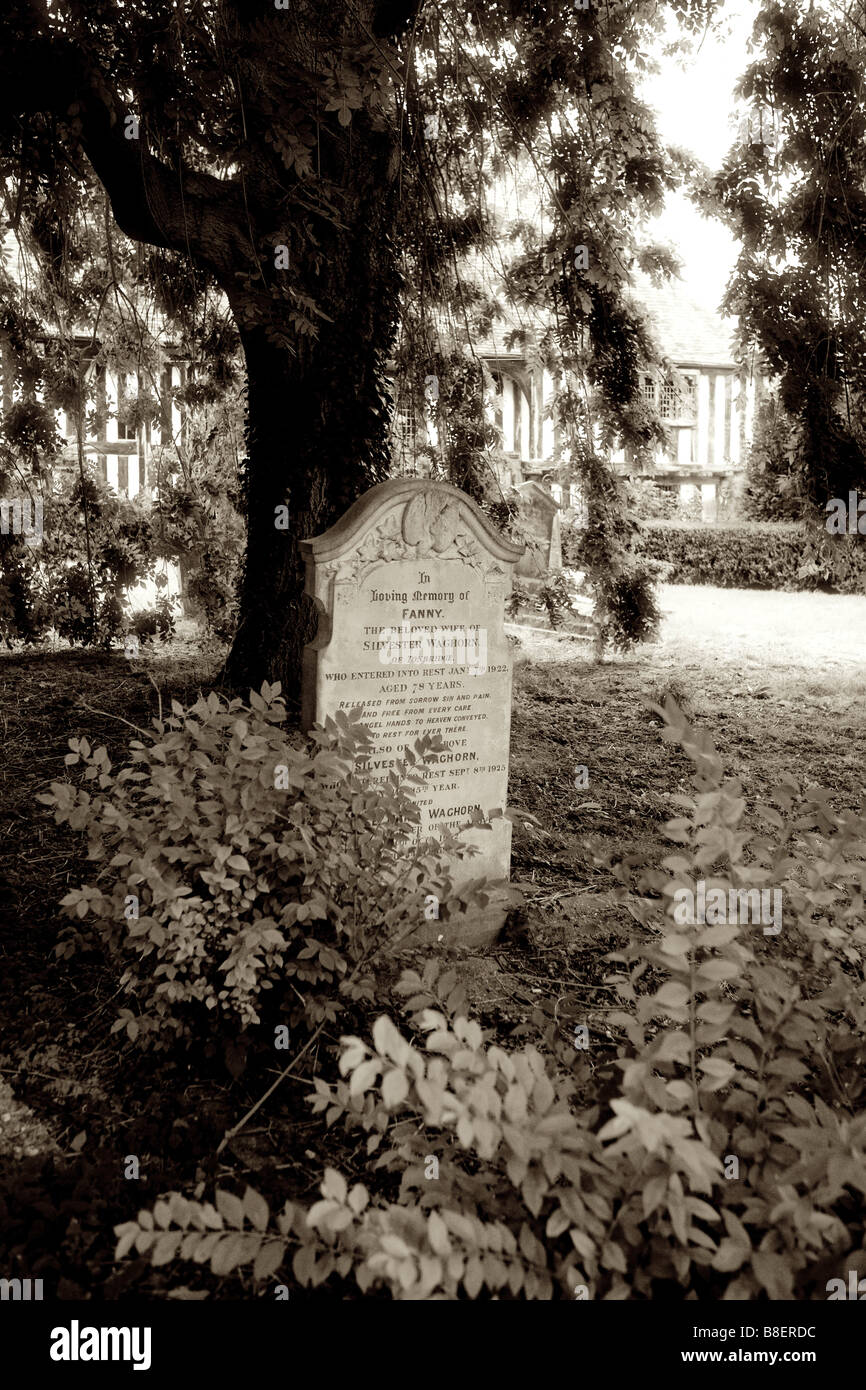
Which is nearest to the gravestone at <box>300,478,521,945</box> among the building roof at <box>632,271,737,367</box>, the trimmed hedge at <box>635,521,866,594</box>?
the trimmed hedge at <box>635,521,866,594</box>

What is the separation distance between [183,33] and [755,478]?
21079 millimetres

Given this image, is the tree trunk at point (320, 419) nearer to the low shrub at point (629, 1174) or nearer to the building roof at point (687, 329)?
the low shrub at point (629, 1174)

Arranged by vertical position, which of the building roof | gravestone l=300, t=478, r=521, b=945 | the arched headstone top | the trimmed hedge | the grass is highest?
the building roof

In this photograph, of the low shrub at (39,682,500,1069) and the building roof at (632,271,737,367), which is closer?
the low shrub at (39,682,500,1069)

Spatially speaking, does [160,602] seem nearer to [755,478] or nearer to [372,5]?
[372,5]

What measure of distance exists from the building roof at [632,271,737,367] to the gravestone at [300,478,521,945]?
71.5ft

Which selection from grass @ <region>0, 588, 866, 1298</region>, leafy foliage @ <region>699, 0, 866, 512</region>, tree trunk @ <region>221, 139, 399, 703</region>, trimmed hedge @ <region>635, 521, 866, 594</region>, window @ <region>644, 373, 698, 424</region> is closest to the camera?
grass @ <region>0, 588, 866, 1298</region>

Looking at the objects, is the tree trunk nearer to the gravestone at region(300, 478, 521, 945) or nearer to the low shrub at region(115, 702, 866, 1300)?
the gravestone at region(300, 478, 521, 945)

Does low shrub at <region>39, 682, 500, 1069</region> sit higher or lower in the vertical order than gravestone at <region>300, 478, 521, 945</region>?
lower

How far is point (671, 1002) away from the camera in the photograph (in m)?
1.90

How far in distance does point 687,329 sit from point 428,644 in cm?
2494

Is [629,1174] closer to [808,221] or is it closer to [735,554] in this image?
[808,221]

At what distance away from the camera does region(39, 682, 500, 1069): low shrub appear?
10.2 ft

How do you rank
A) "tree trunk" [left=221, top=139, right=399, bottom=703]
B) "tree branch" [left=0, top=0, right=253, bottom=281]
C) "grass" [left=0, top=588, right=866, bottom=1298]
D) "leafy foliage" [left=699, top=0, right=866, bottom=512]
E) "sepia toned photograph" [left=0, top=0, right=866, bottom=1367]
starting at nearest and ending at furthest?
"sepia toned photograph" [left=0, top=0, right=866, bottom=1367] → "grass" [left=0, top=588, right=866, bottom=1298] → "tree branch" [left=0, top=0, right=253, bottom=281] → "leafy foliage" [left=699, top=0, right=866, bottom=512] → "tree trunk" [left=221, top=139, right=399, bottom=703]
